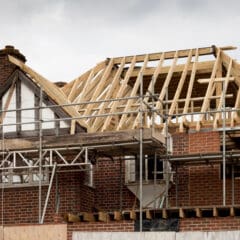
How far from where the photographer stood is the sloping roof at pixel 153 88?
2727 cm

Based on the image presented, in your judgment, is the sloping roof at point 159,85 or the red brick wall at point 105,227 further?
the sloping roof at point 159,85

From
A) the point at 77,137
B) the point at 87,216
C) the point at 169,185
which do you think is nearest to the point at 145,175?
the point at 169,185

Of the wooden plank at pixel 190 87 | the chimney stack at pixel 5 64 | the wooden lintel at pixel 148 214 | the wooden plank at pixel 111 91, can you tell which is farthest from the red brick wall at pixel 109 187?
the wooden lintel at pixel 148 214

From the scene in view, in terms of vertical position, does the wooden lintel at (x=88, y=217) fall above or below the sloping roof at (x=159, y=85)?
below

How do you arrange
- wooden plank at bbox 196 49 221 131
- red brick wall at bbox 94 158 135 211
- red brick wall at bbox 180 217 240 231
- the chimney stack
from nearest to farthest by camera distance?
red brick wall at bbox 180 217 240 231 → wooden plank at bbox 196 49 221 131 → red brick wall at bbox 94 158 135 211 → the chimney stack

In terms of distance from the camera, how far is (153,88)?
88.9ft

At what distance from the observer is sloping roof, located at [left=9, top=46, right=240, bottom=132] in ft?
89.5

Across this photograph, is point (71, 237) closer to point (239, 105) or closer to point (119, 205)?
point (119, 205)

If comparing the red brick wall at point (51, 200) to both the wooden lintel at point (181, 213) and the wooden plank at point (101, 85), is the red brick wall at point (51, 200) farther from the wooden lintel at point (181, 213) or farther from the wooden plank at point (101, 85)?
the wooden lintel at point (181, 213)

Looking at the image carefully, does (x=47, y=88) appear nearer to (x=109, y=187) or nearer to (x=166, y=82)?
(x=109, y=187)

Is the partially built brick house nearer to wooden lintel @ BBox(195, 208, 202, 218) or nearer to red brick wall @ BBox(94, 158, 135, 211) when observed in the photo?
red brick wall @ BBox(94, 158, 135, 211)

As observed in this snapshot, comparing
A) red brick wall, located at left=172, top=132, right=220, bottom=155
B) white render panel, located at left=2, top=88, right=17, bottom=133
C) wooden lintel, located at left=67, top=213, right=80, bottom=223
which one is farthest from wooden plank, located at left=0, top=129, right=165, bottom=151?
wooden lintel, located at left=67, top=213, right=80, bottom=223

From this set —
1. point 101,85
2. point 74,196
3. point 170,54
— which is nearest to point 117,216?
point 74,196

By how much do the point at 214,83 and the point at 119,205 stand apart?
17.1 ft
